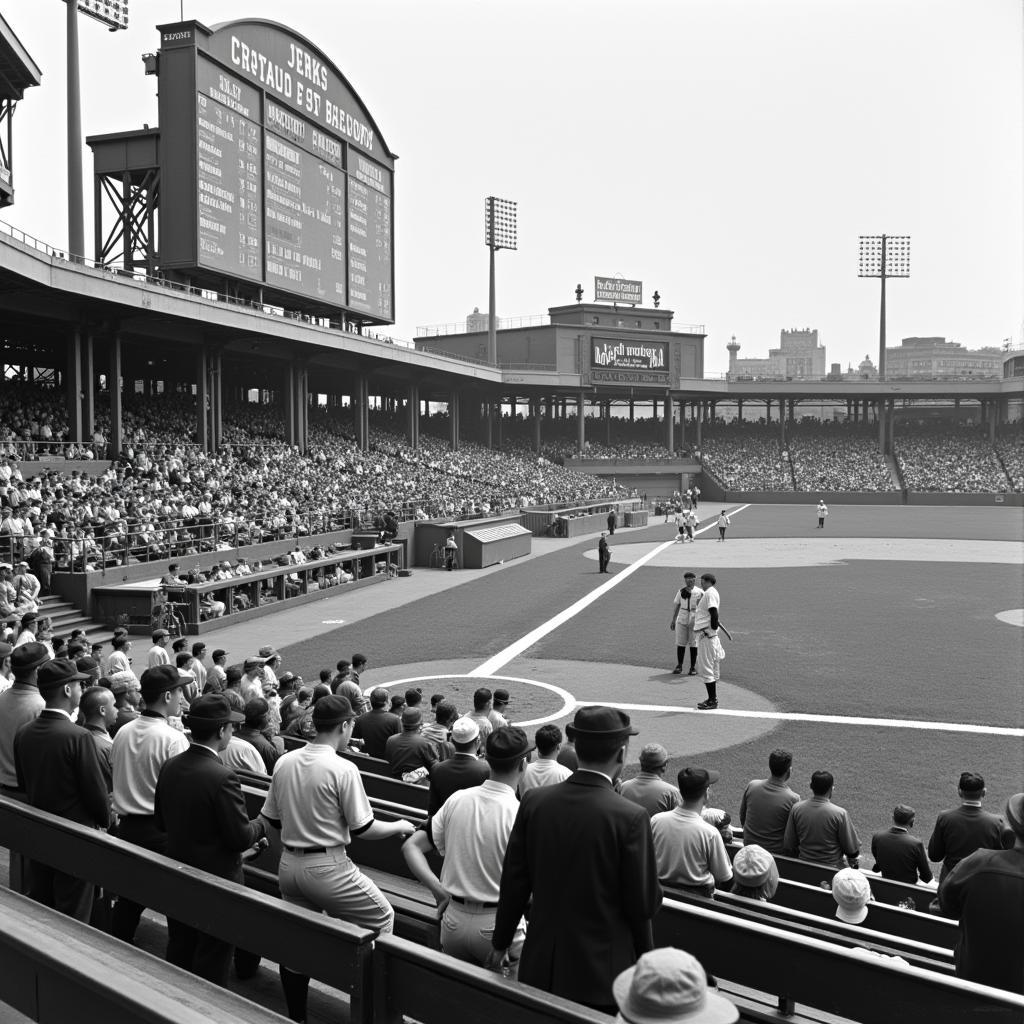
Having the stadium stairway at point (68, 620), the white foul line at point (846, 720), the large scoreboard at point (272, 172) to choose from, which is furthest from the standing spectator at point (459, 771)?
the large scoreboard at point (272, 172)

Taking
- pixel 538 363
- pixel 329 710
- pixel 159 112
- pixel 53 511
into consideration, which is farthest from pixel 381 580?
pixel 538 363

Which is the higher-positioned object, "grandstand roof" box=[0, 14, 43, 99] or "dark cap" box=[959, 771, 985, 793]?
"grandstand roof" box=[0, 14, 43, 99]

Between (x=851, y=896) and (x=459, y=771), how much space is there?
243 centimetres

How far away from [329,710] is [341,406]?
58.8 metres

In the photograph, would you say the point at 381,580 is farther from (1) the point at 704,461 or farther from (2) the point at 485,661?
(1) the point at 704,461

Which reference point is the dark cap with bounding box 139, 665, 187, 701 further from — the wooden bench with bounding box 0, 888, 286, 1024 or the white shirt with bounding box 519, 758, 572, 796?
the white shirt with bounding box 519, 758, 572, 796

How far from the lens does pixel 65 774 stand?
5.70 meters

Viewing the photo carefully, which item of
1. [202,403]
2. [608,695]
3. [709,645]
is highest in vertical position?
[202,403]

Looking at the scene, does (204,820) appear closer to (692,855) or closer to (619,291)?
(692,855)

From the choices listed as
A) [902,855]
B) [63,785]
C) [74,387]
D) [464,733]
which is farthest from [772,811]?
[74,387]

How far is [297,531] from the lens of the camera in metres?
31.9

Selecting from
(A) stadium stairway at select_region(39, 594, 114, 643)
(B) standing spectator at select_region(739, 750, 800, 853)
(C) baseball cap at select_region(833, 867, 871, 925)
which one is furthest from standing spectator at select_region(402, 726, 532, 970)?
(A) stadium stairway at select_region(39, 594, 114, 643)

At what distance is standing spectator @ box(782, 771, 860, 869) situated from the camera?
7789 mm

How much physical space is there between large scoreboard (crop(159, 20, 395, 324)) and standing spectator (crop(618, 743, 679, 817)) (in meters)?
30.3
